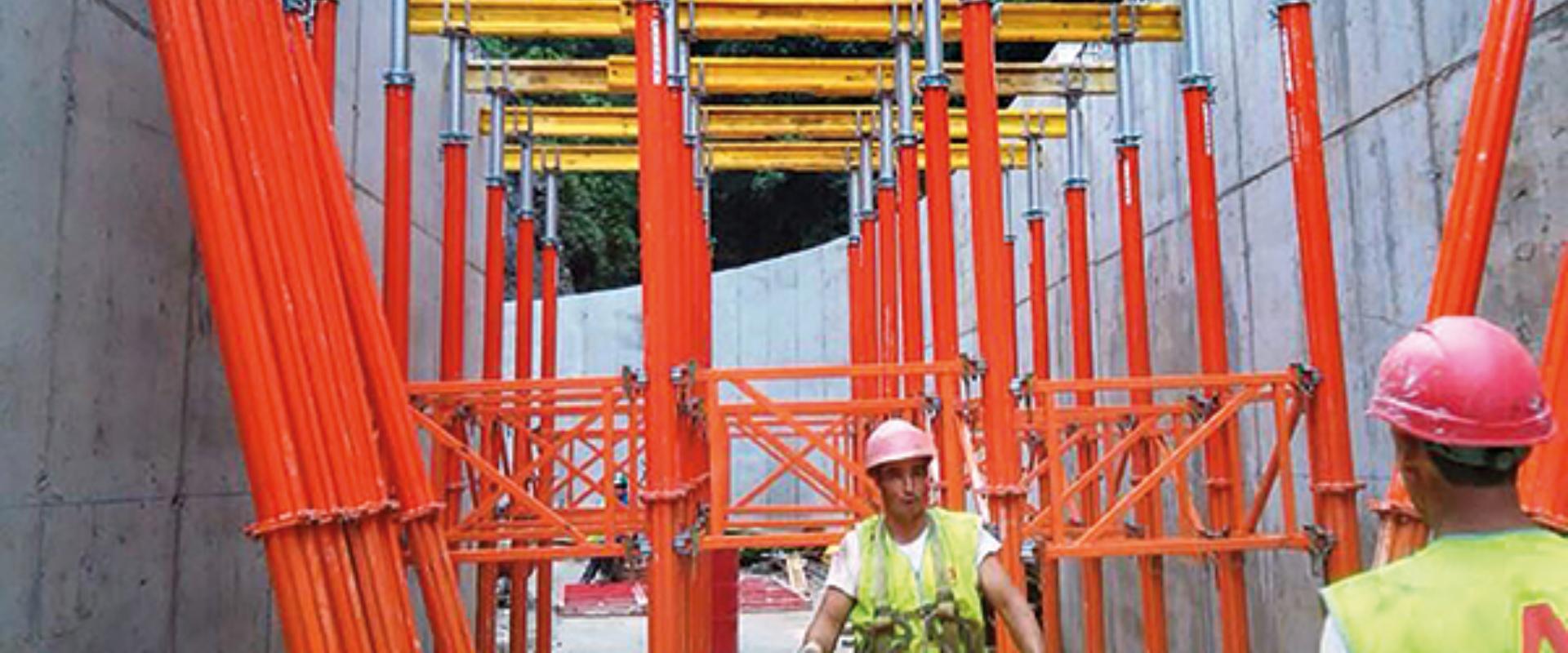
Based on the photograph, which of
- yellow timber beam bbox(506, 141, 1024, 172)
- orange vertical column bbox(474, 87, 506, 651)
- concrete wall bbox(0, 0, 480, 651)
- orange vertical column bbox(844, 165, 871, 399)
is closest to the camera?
concrete wall bbox(0, 0, 480, 651)

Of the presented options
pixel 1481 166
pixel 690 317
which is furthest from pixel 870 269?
pixel 1481 166

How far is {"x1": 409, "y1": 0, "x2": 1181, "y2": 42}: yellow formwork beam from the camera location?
7.85 m

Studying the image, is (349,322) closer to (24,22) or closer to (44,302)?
(44,302)

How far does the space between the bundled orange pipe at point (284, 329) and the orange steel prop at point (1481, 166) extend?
4.08 meters

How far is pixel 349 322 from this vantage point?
5008 millimetres

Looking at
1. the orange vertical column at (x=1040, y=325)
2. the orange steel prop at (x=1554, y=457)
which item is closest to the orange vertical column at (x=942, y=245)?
the orange vertical column at (x=1040, y=325)

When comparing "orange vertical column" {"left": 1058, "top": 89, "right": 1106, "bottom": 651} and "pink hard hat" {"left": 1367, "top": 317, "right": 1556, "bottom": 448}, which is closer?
"pink hard hat" {"left": 1367, "top": 317, "right": 1556, "bottom": 448}

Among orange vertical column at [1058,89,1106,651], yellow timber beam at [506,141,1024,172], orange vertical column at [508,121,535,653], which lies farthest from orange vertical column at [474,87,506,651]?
orange vertical column at [1058,89,1106,651]

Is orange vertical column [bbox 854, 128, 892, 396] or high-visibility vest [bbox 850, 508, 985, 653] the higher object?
orange vertical column [bbox 854, 128, 892, 396]

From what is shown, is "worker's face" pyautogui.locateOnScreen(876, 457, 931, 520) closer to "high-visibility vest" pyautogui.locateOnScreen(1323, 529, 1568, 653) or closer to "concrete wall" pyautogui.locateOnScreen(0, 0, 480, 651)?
"high-visibility vest" pyautogui.locateOnScreen(1323, 529, 1568, 653)

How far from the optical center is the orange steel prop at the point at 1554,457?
11.3ft

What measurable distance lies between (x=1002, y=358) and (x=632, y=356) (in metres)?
17.9

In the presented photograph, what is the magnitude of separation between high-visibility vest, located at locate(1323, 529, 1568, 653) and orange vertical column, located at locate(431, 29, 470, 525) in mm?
6700

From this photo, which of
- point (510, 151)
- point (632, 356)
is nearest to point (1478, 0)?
point (510, 151)
